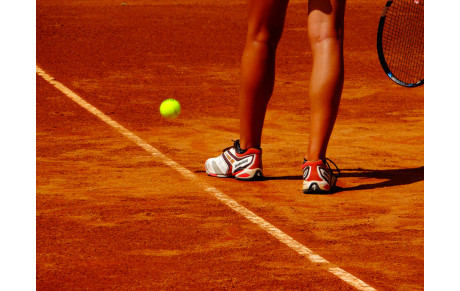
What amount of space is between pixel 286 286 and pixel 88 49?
767cm

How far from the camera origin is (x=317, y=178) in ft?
14.7

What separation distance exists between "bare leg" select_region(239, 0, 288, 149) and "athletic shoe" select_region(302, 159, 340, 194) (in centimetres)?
45

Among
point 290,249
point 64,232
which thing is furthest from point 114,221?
point 290,249

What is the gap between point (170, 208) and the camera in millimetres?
4250

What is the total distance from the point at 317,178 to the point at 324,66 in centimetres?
59

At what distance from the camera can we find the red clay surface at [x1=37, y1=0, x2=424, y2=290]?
3.38 m

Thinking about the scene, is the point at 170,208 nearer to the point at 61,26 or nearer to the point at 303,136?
the point at 303,136

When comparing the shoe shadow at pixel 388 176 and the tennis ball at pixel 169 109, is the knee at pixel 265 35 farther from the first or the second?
the tennis ball at pixel 169 109

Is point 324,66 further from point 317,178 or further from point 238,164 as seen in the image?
point 238,164

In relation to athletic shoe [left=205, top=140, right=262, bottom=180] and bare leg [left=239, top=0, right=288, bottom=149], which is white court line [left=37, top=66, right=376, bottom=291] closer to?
athletic shoe [left=205, top=140, right=262, bottom=180]

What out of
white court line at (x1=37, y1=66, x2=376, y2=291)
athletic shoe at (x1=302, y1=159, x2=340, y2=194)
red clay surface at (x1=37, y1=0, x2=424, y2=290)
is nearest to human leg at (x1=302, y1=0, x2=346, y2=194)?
athletic shoe at (x1=302, y1=159, x2=340, y2=194)

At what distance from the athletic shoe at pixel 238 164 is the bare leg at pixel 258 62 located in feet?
0.18

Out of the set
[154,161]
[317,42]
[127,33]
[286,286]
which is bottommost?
[286,286]

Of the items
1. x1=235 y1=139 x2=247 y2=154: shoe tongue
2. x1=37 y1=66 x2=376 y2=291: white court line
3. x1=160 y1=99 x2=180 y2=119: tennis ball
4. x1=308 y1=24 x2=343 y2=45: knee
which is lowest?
x1=37 y1=66 x2=376 y2=291: white court line
